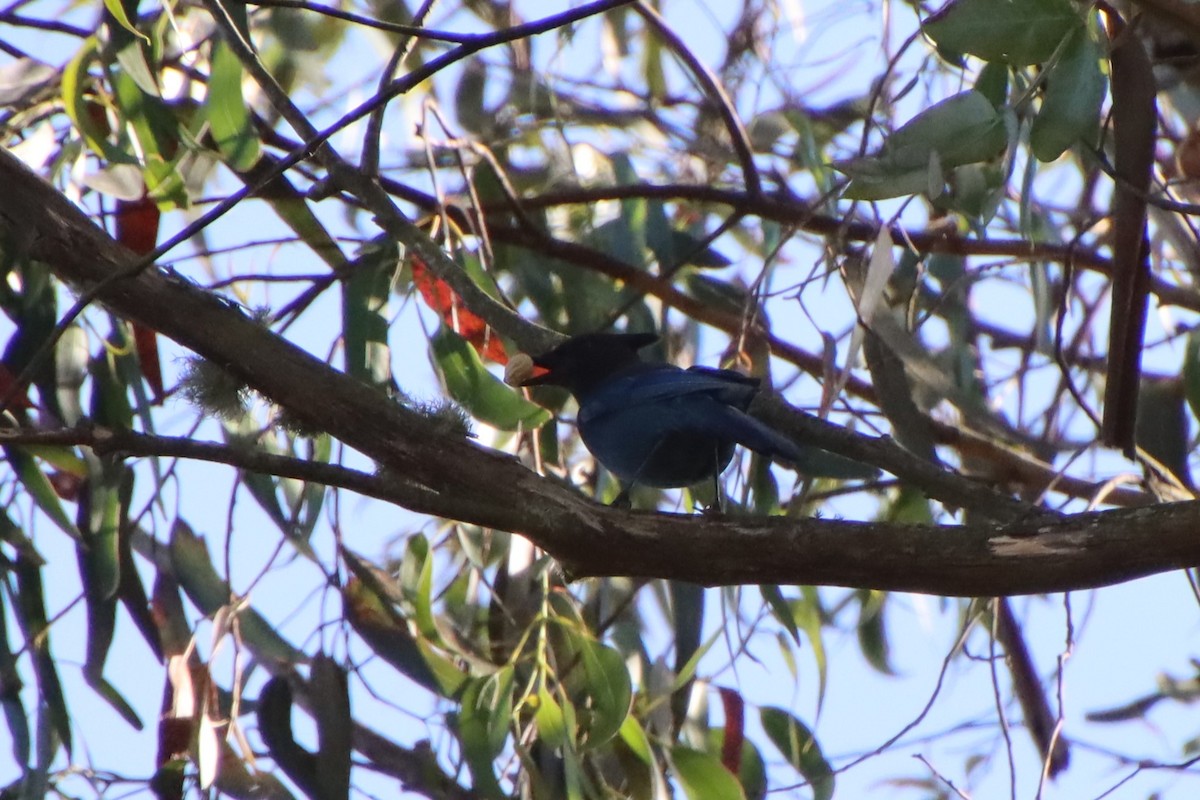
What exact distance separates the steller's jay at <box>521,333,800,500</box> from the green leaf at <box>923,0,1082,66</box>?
2.73ft

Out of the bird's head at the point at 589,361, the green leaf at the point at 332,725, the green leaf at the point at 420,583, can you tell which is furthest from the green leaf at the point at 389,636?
the bird's head at the point at 589,361

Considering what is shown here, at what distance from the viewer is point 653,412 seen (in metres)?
3.32

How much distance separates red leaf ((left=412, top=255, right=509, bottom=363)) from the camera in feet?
12.2

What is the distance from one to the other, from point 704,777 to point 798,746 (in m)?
0.40

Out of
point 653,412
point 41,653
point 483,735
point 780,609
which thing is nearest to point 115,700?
point 41,653

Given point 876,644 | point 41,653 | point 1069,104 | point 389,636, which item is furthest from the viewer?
point 876,644

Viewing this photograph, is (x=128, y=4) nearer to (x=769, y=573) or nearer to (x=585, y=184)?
(x=585, y=184)

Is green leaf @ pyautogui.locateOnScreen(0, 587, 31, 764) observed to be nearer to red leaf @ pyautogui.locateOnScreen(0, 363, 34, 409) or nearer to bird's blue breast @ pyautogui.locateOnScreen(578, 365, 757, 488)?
red leaf @ pyautogui.locateOnScreen(0, 363, 34, 409)

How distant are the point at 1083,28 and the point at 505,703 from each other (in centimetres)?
180

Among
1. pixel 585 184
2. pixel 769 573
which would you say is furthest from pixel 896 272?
pixel 769 573

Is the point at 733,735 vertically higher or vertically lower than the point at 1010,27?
lower

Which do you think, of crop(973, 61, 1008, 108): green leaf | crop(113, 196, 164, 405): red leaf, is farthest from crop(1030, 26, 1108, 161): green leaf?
crop(113, 196, 164, 405): red leaf

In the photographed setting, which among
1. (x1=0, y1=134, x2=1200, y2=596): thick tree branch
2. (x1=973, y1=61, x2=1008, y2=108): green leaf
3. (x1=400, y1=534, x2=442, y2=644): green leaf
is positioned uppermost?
(x1=973, y1=61, x2=1008, y2=108): green leaf

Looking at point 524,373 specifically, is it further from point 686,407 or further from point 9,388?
point 9,388
